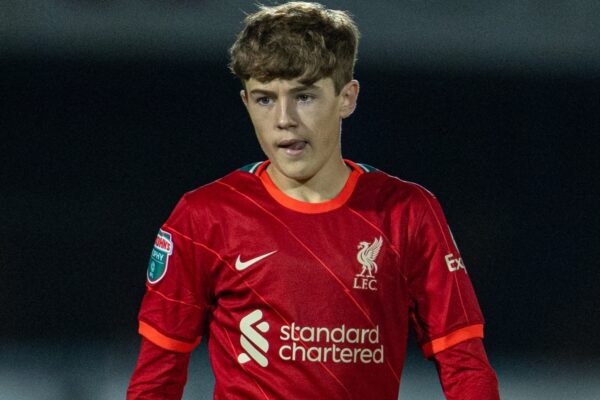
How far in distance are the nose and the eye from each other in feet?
0.10

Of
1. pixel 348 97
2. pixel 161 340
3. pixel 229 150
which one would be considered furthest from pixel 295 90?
pixel 229 150

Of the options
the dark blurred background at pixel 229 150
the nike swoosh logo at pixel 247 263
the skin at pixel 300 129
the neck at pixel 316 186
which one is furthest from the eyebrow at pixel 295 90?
the dark blurred background at pixel 229 150

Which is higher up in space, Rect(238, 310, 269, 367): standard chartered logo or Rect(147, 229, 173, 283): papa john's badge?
Rect(147, 229, 173, 283): papa john's badge

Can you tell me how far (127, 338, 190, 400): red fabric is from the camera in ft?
6.13

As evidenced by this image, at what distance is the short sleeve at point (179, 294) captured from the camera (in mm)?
1892

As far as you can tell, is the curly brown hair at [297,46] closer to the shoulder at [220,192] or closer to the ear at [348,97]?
the ear at [348,97]

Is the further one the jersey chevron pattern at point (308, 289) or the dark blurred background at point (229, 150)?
the dark blurred background at point (229, 150)

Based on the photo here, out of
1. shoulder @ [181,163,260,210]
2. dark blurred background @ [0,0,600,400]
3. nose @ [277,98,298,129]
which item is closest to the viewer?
nose @ [277,98,298,129]

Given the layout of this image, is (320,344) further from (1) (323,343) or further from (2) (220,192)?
(2) (220,192)

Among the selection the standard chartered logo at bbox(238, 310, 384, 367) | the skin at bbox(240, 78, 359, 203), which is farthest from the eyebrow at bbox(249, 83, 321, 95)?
the standard chartered logo at bbox(238, 310, 384, 367)

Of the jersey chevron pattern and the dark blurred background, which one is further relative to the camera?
the dark blurred background

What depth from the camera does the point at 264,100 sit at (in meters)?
1.87

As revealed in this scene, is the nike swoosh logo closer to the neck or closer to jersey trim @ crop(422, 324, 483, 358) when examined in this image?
the neck

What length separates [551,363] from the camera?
142 inches
